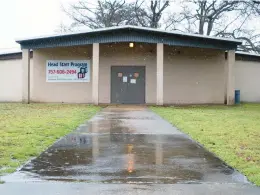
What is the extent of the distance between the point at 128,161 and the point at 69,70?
69.4 ft

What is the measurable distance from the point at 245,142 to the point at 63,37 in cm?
1715

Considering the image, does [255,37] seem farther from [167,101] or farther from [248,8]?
[167,101]

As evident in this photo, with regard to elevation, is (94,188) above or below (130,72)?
below

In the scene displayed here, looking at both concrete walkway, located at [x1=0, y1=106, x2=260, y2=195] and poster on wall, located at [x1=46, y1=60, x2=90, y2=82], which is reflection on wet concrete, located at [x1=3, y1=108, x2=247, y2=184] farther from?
poster on wall, located at [x1=46, y1=60, x2=90, y2=82]

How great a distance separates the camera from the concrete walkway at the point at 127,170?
212 inches

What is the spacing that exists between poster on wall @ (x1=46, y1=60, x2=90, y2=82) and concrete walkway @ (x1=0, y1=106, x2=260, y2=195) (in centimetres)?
1780

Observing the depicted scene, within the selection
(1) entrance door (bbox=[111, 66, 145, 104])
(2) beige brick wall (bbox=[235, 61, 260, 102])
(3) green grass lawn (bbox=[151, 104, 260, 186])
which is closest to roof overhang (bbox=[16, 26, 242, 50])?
(1) entrance door (bbox=[111, 66, 145, 104])

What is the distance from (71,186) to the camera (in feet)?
17.9

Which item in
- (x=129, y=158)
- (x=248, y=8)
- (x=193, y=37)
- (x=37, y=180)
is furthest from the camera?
(x=248, y=8)

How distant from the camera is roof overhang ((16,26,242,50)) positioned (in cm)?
2444

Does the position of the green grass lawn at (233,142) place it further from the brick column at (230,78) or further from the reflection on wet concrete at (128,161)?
the brick column at (230,78)

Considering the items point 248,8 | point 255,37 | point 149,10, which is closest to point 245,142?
point 248,8

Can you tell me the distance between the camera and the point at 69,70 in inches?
1096

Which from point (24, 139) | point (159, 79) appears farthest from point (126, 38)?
point (24, 139)
